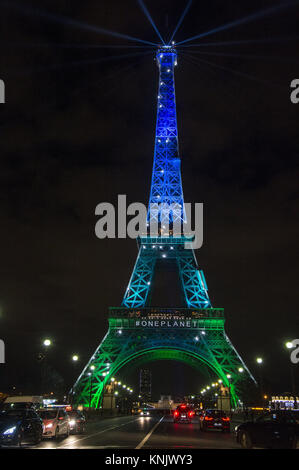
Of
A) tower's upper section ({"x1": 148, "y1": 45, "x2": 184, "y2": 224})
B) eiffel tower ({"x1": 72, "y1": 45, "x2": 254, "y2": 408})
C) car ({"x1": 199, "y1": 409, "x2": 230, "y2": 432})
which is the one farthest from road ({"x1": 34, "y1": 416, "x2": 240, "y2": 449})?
tower's upper section ({"x1": 148, "y1": 45, "x2": 184, "y2": 224})

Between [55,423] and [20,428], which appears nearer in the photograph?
[20,428]

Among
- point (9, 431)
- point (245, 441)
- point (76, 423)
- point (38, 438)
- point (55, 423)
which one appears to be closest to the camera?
point (9, 431)

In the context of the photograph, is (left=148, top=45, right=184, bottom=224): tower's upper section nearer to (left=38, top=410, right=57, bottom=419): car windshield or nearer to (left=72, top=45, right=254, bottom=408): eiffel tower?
(left=72, top=45, right=254, bottom=408): eiffel tower

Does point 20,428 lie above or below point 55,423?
above

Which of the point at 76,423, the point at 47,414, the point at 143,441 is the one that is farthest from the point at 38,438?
the point at 76,423

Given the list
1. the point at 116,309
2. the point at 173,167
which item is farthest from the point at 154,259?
the point at 173,167

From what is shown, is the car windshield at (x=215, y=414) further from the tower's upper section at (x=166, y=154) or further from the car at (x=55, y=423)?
the tower's upper section at (x=166, y=154)

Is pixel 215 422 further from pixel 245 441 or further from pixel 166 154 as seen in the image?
pixel 166 154
